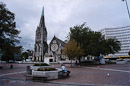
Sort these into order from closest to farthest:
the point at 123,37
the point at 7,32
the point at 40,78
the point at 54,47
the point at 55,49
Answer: the point at 40,78 → the point at 7,32 → the point at 55,49 → the point at 54,47 → the point at 123,37

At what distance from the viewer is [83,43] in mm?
35969

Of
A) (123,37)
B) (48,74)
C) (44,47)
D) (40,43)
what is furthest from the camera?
(123,37)

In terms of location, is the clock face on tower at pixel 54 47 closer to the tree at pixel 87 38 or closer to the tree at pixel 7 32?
the tree at pixel 87 38

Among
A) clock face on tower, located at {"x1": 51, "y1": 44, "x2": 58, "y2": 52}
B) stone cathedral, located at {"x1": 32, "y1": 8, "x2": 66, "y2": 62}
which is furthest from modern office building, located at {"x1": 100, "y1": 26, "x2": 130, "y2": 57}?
clock face on tower, located at {"x1": 51, "y1": 44, "x2": 58, "y2": 52}

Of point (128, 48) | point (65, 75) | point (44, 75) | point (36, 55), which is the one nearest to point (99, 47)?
point (65, 75)

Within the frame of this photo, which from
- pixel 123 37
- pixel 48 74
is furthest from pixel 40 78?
pixel 123 37

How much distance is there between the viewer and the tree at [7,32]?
81.4 ft

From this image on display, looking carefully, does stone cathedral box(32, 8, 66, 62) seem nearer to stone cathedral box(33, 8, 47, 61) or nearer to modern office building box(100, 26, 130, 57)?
stone cathedral box(33, 8, 47, 61)

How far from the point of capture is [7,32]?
26297mm

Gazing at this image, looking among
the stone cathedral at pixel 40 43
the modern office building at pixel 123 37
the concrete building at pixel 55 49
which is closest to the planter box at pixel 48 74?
the concrete building at pixel 55 49

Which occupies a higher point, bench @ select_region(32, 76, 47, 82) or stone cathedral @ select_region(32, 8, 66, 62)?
stone cathedral @ select_region(32, 8, 66, 62)

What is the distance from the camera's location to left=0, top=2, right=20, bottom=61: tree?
2481 centimetres

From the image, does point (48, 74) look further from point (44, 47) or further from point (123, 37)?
point (123, 37)

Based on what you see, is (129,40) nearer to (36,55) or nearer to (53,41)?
(53,41)
